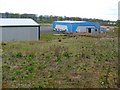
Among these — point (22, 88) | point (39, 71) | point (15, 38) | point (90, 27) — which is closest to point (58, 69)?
point (39, 71)

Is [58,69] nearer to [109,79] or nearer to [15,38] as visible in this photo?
[109,79]

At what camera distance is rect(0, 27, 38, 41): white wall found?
65.0ft

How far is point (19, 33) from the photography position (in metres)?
20.4

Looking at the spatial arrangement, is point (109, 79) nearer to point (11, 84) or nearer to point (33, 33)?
point (11, 84)

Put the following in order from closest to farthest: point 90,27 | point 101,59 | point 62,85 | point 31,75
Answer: point 62,85 → point 31,75 → point 101,59 → point 90,27

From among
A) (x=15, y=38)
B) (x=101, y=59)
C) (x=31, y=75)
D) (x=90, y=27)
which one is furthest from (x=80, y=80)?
(x=90, y=27)

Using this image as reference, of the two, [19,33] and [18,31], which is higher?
[18,31]

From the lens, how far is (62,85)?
5.21 metres

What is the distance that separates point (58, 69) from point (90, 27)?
126 feet

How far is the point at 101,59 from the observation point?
8.53 meters

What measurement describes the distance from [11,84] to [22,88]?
1.52ft

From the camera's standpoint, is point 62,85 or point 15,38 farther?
point 15,38

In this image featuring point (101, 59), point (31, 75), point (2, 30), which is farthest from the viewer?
point (2, 30)

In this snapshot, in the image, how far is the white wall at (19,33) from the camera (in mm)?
19797
